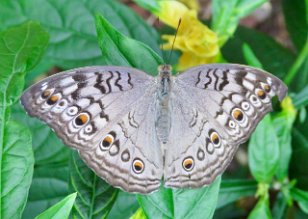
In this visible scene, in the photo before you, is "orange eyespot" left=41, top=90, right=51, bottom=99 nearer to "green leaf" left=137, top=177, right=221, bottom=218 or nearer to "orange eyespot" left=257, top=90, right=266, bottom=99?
"green leaf" left=137, top=177, right=221, bottom=218

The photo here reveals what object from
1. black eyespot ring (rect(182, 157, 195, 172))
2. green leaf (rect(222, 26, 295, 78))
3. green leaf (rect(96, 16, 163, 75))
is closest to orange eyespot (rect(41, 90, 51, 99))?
green leaf (rect(96, 16, 163, 75))

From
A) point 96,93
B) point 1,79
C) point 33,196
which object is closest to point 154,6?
point 96,93

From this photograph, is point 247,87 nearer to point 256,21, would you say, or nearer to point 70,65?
point 70,65

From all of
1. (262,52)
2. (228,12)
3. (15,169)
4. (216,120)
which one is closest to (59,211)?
(15,169)

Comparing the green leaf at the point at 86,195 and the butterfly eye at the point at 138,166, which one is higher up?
the butterfly eye at the point at 138,166

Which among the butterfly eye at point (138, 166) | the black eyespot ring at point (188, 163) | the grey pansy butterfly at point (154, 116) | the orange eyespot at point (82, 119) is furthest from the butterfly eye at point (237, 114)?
the orange eyespot at point (82, 119)

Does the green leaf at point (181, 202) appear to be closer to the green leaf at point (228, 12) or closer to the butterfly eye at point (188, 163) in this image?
the butterfly eye at point (188, 163)

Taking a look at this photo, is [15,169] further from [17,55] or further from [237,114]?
[237,114]

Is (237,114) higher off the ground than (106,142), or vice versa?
(237,114)
